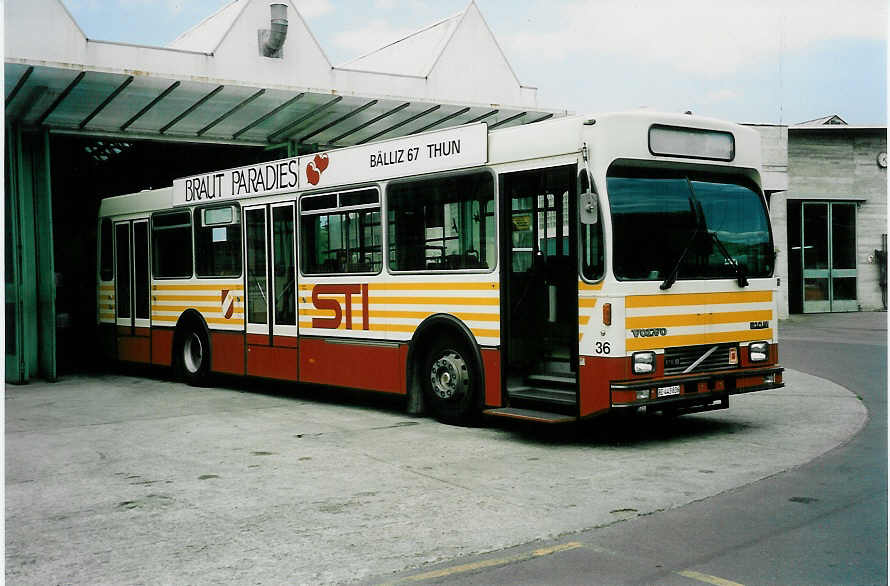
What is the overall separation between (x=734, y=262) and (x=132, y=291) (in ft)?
34.7

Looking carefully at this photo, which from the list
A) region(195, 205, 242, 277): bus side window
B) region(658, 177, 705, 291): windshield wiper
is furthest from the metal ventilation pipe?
region(658, 177, 705, 291): windshield wiper

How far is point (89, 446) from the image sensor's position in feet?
30.6

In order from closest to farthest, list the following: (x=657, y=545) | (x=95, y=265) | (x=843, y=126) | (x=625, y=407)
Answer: (x=657, y=545)
(x=625, y=407)
(x=95, y=265)
(x=843, y=126)

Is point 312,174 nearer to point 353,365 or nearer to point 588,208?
point 353,365

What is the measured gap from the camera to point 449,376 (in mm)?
10047

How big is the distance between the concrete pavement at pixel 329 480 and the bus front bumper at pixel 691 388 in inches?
17.1

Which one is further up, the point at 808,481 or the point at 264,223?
the point at 264,223

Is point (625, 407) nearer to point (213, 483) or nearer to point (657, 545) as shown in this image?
point (657, 545)

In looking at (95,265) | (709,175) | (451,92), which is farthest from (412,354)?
(451,92)

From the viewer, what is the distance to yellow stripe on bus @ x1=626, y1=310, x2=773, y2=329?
8.45m

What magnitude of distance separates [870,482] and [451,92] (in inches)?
661

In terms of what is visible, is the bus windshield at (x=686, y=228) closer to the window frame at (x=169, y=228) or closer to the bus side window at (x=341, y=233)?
the bus side window at (x=341, y=233)

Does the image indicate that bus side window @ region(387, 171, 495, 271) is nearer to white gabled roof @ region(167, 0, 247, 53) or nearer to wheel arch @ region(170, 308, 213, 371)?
wheel arch @ region(170, 308, 213, 371)

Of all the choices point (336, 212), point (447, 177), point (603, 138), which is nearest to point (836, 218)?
point (336, 212)
